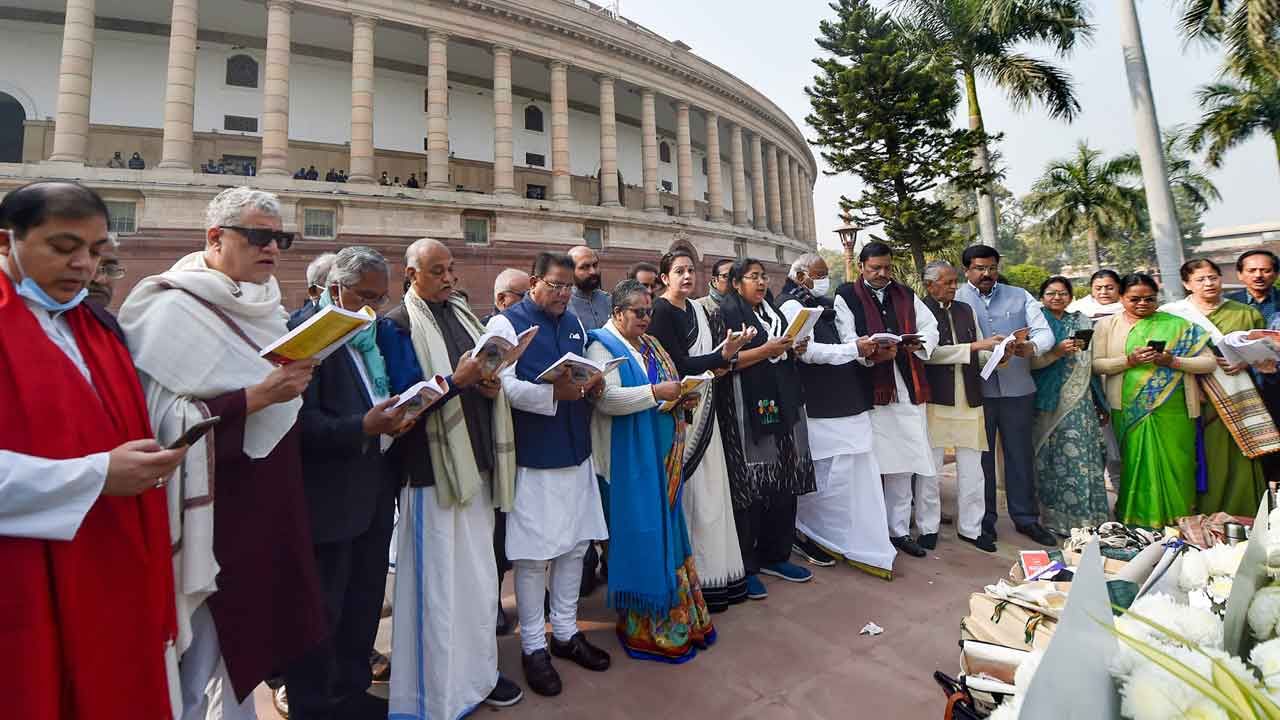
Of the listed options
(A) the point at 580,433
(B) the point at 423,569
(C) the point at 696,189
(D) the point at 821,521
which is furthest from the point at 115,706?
(C) the point at 696,189

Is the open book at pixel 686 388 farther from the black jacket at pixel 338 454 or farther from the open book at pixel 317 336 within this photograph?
the open book at pixel 317 336

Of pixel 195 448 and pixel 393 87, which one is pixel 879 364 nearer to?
pixel 195 448

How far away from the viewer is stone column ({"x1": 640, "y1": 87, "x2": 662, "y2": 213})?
25.0 m

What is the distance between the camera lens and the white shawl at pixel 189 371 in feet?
5.50

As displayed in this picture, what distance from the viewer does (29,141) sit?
58.5ft

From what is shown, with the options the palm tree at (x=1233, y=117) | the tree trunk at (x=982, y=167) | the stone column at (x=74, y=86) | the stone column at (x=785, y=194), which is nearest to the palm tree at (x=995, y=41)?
the tree trunk at (x=982, y=167)

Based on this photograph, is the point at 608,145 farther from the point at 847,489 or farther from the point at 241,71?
the point at 847,489

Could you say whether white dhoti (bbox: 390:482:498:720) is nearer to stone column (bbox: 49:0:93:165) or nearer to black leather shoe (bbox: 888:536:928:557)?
black leather shoe (bbox: 888:536:928:557)

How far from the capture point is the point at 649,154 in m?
25.2

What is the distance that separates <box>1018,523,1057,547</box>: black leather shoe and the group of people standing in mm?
14

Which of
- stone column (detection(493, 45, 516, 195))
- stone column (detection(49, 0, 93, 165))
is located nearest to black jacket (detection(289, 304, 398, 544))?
stone column (detection(49, 0, 93, 165))

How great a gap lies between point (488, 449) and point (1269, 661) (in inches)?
103

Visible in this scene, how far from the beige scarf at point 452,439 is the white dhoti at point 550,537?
125 millimetres

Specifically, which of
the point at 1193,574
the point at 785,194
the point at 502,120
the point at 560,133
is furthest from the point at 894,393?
the point at 785,194
